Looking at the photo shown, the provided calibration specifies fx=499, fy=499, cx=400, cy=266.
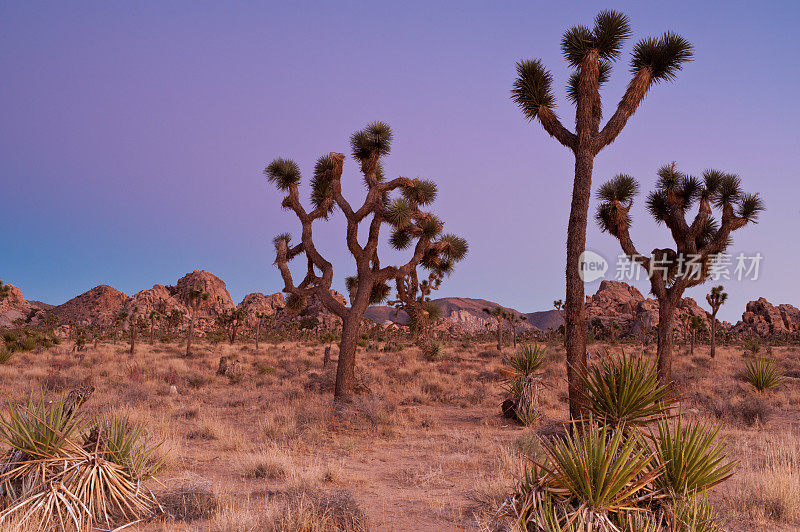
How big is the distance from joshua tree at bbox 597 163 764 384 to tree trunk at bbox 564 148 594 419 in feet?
23.7

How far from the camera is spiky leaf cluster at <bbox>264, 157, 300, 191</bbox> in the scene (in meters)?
16.2

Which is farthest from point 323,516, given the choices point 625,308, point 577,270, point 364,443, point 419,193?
point 625,308

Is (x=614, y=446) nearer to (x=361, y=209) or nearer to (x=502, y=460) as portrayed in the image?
(x=502, y=460)

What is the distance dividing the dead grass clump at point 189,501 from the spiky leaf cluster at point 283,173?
1128 cm

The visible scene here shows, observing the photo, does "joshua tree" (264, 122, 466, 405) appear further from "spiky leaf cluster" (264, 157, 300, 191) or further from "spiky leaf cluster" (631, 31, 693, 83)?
"spiky leaf cluster" (631, 31, 693, 83)

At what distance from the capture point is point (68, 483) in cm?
547

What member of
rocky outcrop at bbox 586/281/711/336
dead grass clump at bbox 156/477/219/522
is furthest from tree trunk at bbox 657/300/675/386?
rocky outcrop at bbox 586/281/711/336

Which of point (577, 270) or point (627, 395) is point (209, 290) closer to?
point (577, 270)

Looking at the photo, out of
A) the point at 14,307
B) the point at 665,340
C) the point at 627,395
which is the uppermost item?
the point at 14,307

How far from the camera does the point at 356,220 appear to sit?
51.1 feet

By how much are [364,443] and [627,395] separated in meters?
6.38

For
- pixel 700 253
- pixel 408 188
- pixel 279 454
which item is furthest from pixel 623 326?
pixel 279 454

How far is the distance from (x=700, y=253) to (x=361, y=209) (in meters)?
12.1

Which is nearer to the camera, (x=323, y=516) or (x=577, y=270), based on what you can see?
(x=323, y=516)
